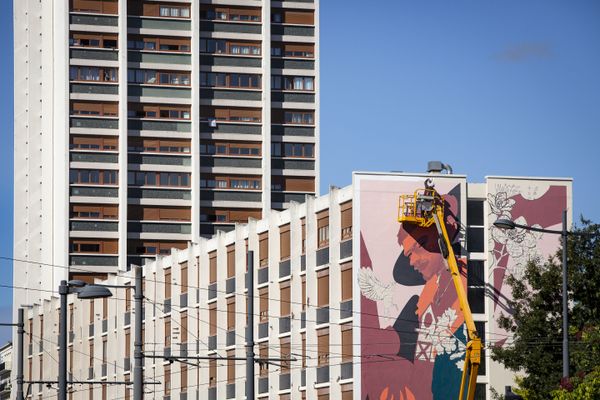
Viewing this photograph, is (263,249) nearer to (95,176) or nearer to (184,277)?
(184,277)

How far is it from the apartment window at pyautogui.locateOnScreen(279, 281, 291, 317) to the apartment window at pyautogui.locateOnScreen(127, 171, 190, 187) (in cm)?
3997

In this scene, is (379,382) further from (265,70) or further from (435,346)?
(265,70)

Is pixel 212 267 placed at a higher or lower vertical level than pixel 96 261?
higher

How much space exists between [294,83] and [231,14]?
22.1 feet

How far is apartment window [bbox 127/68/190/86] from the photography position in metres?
117

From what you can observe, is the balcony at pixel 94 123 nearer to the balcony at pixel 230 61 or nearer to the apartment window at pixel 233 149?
the apartment window at pixel 233 149

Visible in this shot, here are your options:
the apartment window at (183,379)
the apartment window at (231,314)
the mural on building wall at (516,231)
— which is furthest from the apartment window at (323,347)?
the apartment window at (183,379)

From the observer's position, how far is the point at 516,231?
73.5 metres

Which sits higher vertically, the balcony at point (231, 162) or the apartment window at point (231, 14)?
the apartment window at point (231, 14)

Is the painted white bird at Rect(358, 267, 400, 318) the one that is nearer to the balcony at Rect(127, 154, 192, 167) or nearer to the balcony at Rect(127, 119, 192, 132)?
the balcony at Rect(127, 154, 192, 167)

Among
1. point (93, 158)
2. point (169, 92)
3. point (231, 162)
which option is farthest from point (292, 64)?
point (93, 158)

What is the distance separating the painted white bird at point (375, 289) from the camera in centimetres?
7112

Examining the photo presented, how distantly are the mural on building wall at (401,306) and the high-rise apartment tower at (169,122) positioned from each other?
147ft

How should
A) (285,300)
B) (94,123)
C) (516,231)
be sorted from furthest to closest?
1. (94,123)
2. (285,300)
3. (516,231)
